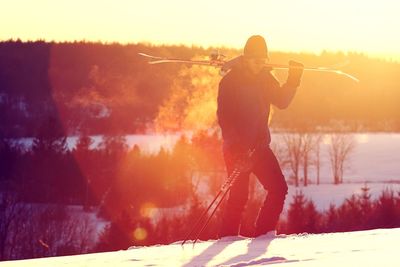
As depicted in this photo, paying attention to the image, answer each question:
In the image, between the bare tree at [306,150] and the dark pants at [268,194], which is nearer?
the dark pants at [268,194]

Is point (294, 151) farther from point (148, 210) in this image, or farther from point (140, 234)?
point (140, 234)

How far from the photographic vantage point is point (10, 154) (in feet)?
306

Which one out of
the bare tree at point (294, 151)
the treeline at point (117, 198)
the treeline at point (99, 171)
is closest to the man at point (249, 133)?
the treeline at point (117, 198)

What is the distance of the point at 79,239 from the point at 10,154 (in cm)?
2877

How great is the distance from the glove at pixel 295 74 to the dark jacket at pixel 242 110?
32 centimetres

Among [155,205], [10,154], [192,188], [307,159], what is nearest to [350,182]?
[307,159]

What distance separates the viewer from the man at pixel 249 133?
248 inches

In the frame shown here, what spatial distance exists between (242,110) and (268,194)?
0.83 metres

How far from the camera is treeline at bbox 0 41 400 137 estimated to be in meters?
128

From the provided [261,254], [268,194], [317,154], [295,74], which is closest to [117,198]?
[317,154]

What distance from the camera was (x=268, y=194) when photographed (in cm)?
632

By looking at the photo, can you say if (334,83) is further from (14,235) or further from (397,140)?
(14,235)

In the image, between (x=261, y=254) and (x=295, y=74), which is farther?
(x=295, y=74)

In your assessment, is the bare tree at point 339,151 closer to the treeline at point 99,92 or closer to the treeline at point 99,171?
the treeline at point 99,92
